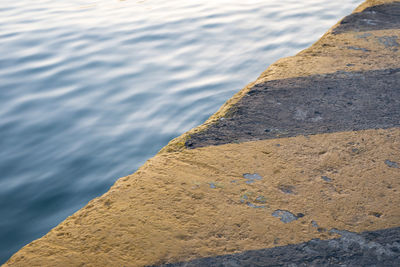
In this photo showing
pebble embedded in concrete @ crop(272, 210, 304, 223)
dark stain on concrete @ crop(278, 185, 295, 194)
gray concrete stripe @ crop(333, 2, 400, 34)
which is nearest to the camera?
pebble embedded in concrete @ crop(272, 210, 304, 223)

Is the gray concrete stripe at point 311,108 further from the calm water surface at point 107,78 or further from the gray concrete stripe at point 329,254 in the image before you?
the calm water surface at point 107,78

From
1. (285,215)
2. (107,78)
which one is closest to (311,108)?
(285,215)

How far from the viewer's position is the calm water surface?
127 inches

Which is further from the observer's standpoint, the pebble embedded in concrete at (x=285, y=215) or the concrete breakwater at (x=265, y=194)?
the pebble embedded in concrete at (x=285, y=215)

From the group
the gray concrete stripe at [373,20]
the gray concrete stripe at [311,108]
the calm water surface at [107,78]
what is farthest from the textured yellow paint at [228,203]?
the gray concrete stripe at [373,20]

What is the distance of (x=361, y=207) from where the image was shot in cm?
185

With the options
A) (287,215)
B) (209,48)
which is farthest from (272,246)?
(209,48)

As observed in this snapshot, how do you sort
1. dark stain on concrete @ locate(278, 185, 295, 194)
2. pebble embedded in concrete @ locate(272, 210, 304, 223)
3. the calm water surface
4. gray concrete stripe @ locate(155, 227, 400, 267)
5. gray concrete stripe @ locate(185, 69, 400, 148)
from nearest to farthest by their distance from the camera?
gray concrete stripe @ locate(155, 227, 400, 267)
pebble embedded in concrete @ locate(272, 210, 304, 223)
dark stain on concrete @ locate(278, 185, 295, 194)
gray concrete stripe @ locate(185, 69, 400, 148)
the calm water surface

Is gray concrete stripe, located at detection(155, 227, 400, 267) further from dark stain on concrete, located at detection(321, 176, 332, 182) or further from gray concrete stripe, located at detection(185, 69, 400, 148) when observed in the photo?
gray concrete stripe, located at detection(185, 69, 400, 148)

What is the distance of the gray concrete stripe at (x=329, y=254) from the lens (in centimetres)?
160

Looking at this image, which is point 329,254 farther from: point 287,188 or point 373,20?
point 373,20

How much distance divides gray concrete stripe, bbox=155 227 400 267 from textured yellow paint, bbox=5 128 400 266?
36 mm

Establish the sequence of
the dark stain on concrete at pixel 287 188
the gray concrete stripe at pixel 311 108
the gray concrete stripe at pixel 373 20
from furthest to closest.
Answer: the gray concrete stripe at pixel 373 20 < the gray concrete stripe at pixel 311 108 < the dark stain on concrete at pixel 287 188

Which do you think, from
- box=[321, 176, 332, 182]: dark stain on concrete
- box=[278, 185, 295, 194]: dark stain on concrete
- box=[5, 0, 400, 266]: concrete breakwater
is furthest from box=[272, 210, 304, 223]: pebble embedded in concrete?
box=[321, 176, 332, 182]: dark stain on concrete
